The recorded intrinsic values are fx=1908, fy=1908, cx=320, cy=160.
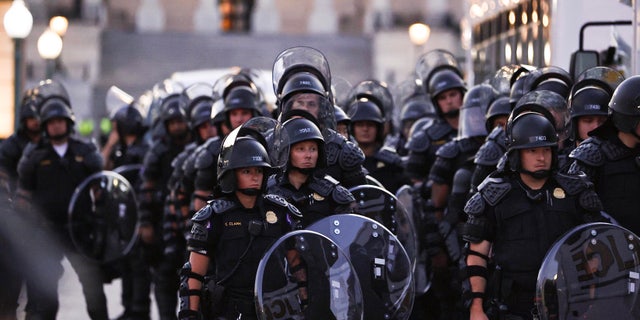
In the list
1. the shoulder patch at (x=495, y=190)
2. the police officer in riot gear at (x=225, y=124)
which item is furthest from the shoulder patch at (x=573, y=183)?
Result: the police officer in riot gear at (x=225, y=124)

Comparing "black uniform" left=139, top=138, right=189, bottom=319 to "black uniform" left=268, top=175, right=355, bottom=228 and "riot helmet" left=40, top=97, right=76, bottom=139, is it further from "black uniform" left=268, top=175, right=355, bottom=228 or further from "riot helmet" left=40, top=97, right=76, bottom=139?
"black uniform" left=268, top=175, right=355, bottom=228

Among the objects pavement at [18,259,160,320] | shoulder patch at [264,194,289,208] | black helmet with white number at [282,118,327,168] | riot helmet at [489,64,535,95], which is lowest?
pavement at [18,259,160,320]

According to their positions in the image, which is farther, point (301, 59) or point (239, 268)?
point (301, 59)

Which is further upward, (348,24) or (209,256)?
(348,24)

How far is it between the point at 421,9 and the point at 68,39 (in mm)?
13099

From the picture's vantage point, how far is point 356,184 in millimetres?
10992

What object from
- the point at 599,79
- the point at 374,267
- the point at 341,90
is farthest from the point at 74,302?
the point at 374,267

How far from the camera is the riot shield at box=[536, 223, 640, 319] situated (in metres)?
8.79

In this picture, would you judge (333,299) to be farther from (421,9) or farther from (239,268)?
(421,9)

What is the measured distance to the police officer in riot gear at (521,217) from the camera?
9.22 metres

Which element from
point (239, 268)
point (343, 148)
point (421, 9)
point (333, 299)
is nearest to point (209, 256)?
point (239, 268)

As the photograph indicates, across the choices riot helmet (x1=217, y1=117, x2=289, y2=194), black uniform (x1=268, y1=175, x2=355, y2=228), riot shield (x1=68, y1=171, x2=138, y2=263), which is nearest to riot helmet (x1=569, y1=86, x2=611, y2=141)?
black uniform (x1=268, y1=175, x2=355, y2=228)

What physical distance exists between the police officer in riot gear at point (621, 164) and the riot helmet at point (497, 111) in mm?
2070

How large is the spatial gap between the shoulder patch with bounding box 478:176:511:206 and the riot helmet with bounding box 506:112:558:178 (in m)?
0.09
